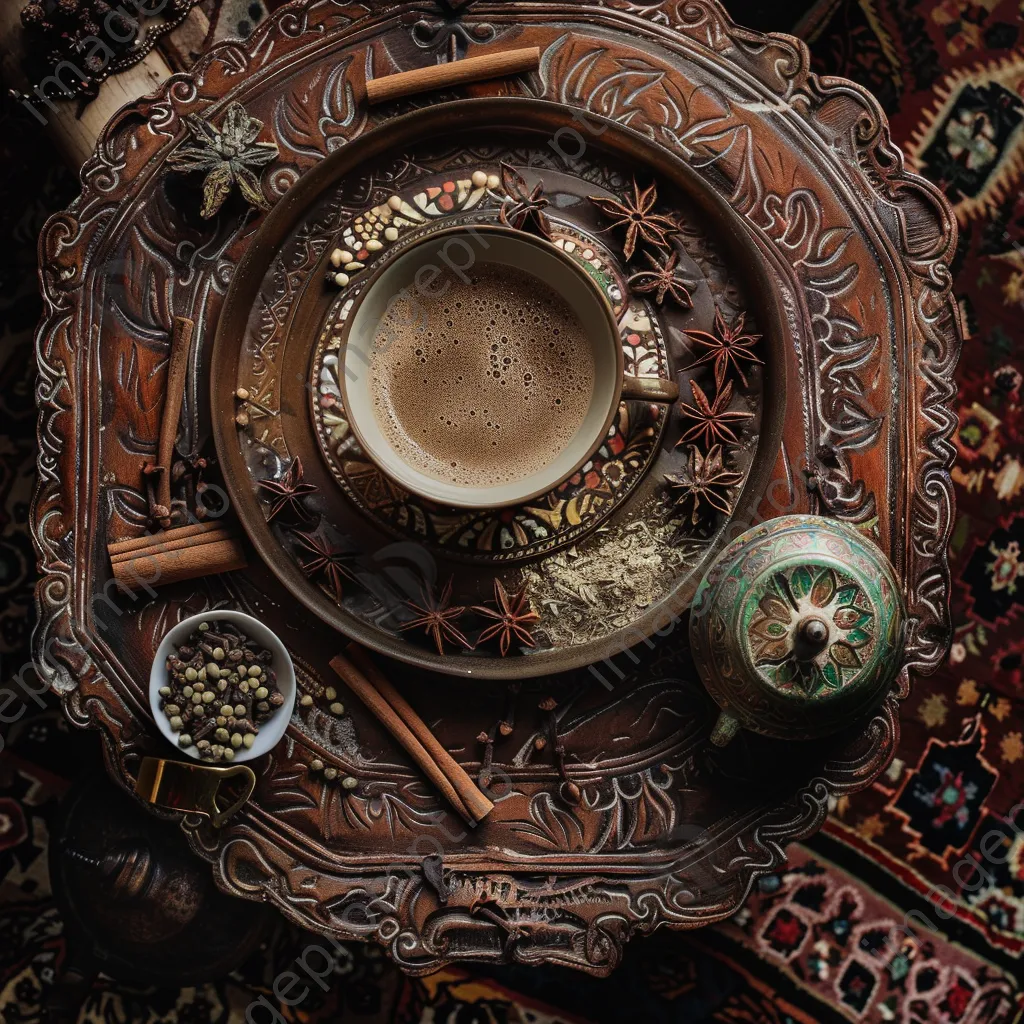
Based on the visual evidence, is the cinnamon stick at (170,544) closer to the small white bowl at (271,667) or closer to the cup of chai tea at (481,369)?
the small white bowl at (271,667)

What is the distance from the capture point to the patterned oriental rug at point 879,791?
2.28 metres

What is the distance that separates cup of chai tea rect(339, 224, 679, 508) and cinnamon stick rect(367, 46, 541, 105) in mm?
340

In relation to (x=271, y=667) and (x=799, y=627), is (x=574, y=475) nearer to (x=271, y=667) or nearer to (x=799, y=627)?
(x=799, y=627)

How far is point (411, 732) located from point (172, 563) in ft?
1.76

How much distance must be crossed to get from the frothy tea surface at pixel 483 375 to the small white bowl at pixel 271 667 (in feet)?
1.41

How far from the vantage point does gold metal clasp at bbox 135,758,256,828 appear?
177cm

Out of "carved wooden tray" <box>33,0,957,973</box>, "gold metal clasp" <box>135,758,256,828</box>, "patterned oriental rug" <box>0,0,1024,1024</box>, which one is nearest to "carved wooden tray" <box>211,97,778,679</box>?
"carved wooden tray" <box>33,0,957,973</box>

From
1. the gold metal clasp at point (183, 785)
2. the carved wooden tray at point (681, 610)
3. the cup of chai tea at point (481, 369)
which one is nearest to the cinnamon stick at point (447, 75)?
the carved wooden tray at point (681, 610)

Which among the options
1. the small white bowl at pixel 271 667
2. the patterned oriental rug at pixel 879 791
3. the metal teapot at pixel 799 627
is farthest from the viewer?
Result: the patterned oriental rug at pixel 879 791

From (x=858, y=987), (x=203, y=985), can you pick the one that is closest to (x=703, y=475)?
(x=858, y=987)

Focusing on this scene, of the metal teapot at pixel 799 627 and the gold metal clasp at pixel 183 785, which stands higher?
the metal teapot at pixel 799 627

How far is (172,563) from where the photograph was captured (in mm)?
1806

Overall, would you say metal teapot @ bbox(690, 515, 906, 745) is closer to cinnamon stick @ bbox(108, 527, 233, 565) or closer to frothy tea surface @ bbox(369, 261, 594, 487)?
frothy tea surface @ bbox(369, 261, 594, 487)

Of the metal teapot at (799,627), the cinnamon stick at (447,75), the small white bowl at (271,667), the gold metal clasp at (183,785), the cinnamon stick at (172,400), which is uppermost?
the cinnamon stick at (447,75)
